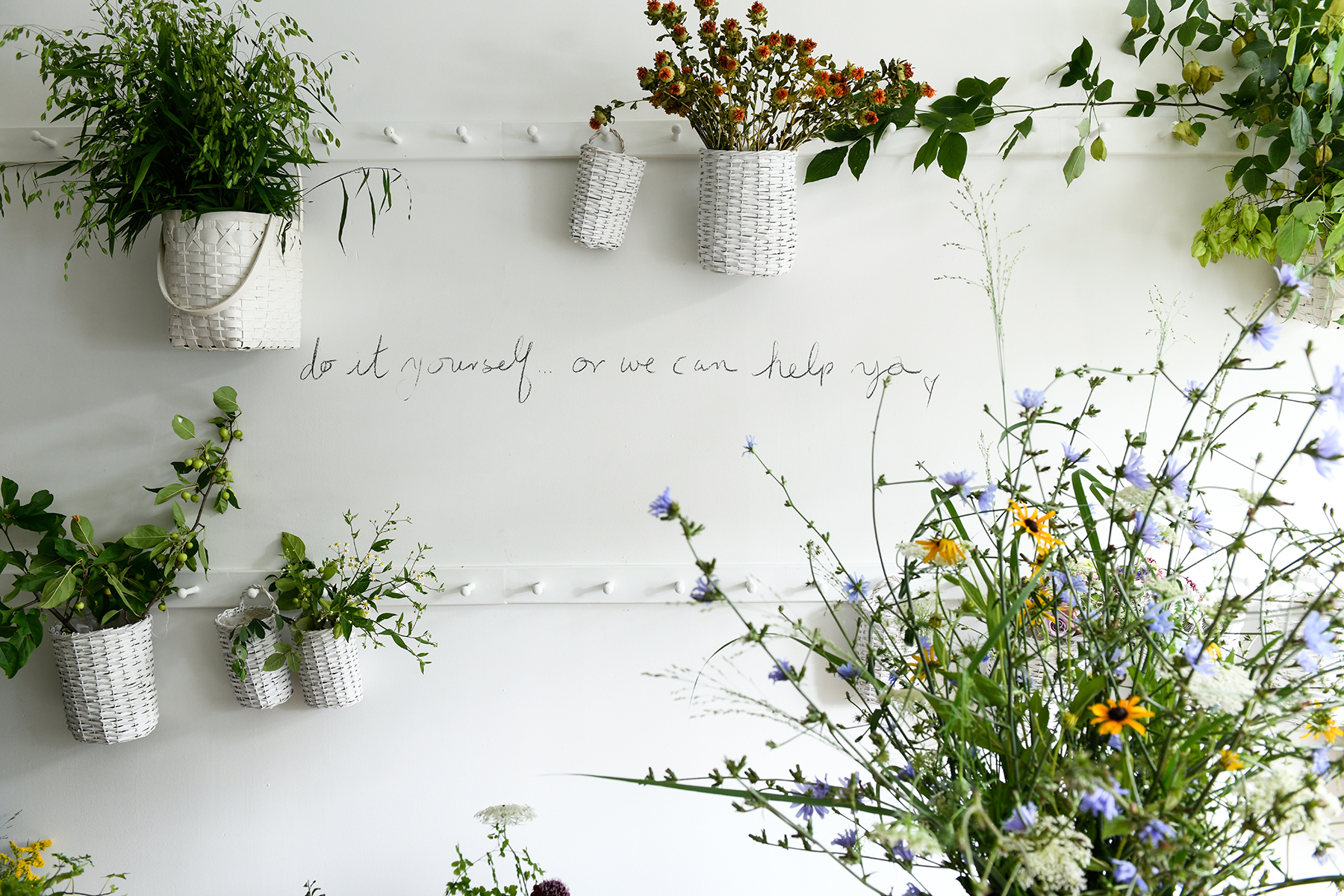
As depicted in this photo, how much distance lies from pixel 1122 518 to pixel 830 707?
36.2 inches

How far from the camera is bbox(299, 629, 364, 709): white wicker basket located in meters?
1.32

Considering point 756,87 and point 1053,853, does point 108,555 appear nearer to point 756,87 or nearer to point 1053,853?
point 756,87

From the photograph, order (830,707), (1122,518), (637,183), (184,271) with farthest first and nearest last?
(830,707) → (637,183) → (184,271) → (1122,518)

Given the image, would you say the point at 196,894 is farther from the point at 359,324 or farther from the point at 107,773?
the point at 359,324

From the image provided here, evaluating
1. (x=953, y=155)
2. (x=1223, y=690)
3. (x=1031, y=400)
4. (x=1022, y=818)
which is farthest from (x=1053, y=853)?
(x=953, y=155)

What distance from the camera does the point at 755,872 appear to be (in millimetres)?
1439

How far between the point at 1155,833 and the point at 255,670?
1.34 m

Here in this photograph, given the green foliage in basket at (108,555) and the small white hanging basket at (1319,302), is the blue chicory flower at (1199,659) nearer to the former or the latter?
the small white hanging basket at (1319,302)

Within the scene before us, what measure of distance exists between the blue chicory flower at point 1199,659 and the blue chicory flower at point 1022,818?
16 centimetres

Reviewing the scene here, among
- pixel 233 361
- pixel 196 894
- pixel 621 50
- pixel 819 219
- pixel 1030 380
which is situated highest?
pixel 621 50

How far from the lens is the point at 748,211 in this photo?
124 centimetres

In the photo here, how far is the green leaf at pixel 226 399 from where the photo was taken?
135 cm

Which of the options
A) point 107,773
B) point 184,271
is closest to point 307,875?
point 107,773

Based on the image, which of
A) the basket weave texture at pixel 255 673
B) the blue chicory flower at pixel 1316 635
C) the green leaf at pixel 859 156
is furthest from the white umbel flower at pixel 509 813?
the green leaf at pixel 859 156
